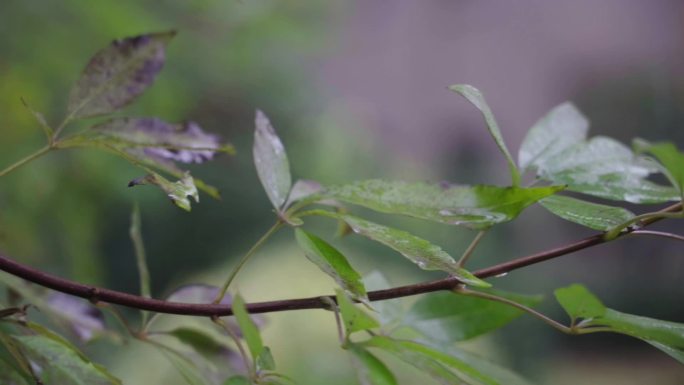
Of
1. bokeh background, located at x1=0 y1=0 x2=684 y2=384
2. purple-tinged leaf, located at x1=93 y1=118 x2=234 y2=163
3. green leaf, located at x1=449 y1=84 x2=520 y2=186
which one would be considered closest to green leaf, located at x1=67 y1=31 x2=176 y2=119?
purple-tinged leaf, located at x1=93 y1=118 x2=234 y2=163

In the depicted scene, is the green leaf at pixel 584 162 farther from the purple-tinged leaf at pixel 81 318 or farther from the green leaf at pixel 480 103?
the purple-tinged leaf at pixel 81 318

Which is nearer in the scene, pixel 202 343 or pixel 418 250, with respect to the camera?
pixel 418 250

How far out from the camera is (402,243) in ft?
0.75

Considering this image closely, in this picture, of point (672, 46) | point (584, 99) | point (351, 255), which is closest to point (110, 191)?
point (351, 255)

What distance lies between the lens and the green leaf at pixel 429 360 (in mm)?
242

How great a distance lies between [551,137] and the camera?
31 cm

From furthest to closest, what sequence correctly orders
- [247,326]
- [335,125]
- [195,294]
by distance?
1. [335,125]
2. [195,294]
3. [247,326]

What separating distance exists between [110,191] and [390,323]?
0.78m

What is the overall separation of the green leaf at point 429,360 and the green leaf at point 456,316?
45mm

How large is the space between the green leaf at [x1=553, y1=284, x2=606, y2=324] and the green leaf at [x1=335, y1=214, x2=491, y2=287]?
1.6 inches

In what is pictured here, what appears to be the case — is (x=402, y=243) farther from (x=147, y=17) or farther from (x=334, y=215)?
(x=147, y=17)

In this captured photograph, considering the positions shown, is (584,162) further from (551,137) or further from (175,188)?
(175,188)

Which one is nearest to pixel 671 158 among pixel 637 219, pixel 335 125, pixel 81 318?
pixel 637 219

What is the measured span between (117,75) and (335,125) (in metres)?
1.44
